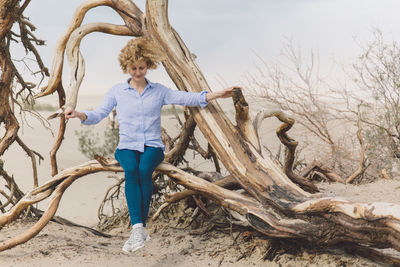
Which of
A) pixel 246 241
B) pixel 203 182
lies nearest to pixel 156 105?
pixel 203 182

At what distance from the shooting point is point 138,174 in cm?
371

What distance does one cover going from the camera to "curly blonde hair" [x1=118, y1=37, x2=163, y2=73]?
145 inches

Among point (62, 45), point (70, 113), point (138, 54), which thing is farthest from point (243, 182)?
point (62, 45)

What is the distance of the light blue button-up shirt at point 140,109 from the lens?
12.1 feet

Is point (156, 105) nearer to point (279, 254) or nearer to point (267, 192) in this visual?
point (267, 192)

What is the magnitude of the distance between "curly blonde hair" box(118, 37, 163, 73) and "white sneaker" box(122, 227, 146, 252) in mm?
1242

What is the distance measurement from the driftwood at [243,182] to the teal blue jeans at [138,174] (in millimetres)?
324

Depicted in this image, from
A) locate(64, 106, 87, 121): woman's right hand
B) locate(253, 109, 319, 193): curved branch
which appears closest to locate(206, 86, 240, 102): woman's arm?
locate(253, 109, 319, 193): curved branch

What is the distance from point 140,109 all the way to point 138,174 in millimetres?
496

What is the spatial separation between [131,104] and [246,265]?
161 centimetres

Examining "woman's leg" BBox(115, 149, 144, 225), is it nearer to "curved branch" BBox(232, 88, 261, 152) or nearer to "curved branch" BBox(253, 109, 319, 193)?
"curved branch" BBox(232, 88, 261, 152)

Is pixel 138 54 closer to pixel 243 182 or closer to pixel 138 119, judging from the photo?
pixel 138 119

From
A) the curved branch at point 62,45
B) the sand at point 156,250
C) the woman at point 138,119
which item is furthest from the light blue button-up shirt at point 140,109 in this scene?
the sand at point 156,250

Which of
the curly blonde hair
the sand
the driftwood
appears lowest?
the sand
